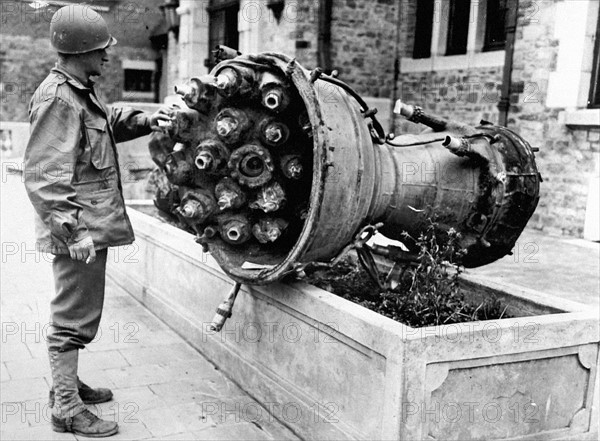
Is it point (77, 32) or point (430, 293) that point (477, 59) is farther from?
point (77, 32)

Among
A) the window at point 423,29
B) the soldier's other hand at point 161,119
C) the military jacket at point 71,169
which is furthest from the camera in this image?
the window at point 423,29

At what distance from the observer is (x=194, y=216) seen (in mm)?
3762

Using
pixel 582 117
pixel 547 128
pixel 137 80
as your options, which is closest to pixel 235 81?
pixel 582 117

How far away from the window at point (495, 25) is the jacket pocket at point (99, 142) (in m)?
8.59

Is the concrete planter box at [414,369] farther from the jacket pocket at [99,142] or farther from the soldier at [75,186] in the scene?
the jacket pocket at [99,142]

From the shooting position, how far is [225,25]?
1659cm

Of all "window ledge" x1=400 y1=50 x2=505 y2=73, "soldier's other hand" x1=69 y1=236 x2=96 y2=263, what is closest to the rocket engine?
"soldier's other hand" x1=69 y1=236 x2=96 y2=263

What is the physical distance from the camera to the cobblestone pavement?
3.70 metres

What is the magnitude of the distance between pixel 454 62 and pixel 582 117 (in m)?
3.05

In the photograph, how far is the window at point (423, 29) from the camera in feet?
41.6

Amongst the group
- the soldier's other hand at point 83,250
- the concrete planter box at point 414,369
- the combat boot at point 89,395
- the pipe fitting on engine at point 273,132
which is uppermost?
the pipe fitting on engine at point 273,132

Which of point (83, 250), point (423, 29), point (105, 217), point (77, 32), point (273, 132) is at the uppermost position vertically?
point (423, 29)

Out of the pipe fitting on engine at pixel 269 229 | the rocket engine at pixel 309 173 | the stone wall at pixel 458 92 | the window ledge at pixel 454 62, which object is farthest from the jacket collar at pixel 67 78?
the window ledge at pixel 454 62

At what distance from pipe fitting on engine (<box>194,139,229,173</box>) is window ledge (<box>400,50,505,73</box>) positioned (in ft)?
26.4
